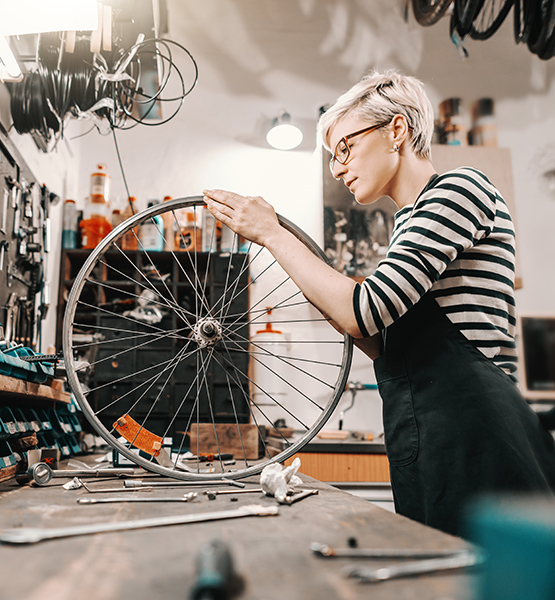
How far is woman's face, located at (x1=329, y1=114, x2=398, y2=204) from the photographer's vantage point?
38.6 inches

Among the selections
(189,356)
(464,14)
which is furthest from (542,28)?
(189,356)

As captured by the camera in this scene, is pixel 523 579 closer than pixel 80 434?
Yes

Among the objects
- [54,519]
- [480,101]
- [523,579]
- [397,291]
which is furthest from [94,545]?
[480,101]

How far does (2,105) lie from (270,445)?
163 centimetres

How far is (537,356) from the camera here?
2.23 ft

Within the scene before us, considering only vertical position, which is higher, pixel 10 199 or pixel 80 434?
pixel 10 199

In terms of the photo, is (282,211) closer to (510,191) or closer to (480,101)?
(510,191)

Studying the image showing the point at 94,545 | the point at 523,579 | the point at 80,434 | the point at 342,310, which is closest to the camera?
the point at 523,579

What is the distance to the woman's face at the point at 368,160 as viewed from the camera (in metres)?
0.98

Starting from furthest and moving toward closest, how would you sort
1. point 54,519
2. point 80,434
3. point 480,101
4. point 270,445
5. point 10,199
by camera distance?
point 270,445 < point 80,434 < point 10,199 < point 480,101 < point 54,519

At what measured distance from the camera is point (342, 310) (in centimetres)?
78

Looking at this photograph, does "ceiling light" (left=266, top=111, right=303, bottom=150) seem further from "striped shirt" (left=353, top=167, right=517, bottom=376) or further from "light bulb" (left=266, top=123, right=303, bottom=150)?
"striped shirt" (left=353, top=167, right=517, bottom=376)

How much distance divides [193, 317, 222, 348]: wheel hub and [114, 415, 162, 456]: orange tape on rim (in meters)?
0.23

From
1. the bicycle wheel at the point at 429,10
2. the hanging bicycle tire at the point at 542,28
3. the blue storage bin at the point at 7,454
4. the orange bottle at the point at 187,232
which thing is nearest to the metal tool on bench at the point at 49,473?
the blue storage bin at the point at 7,454
